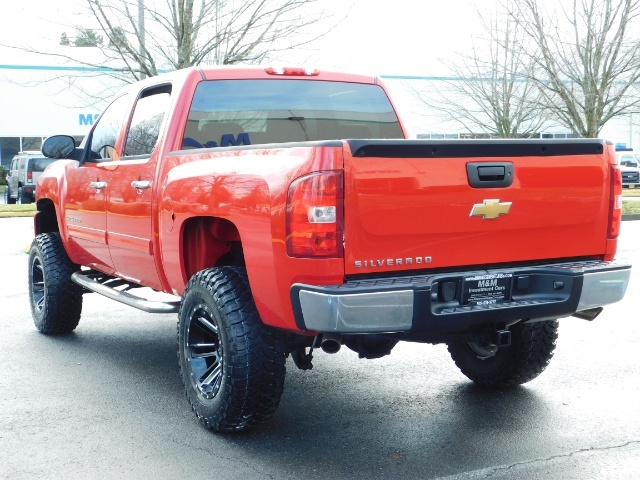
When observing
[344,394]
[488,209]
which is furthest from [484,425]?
[488,209]

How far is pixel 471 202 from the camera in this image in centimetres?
406

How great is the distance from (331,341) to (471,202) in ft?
3.08

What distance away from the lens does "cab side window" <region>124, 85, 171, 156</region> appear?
221 inches

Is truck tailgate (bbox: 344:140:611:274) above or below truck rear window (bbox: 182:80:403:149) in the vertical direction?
below

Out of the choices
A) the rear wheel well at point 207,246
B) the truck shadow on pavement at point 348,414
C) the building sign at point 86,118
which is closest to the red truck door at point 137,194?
the rear wheel well at point 207,246

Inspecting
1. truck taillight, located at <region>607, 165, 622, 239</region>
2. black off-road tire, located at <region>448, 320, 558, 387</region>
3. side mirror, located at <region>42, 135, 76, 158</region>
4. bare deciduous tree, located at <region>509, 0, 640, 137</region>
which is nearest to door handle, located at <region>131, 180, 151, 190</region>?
side mirror, located at <region>42, 135, 76, 158</region>

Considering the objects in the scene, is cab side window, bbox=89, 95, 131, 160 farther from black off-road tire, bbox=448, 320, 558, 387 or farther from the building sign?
the building sign

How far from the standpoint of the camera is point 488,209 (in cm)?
411

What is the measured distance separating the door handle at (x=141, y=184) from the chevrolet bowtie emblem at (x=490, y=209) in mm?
2152

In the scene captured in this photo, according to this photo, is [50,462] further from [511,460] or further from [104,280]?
[104,280]

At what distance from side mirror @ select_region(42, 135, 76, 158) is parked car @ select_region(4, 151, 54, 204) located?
19.4 meters

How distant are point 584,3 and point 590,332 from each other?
42.3 feet

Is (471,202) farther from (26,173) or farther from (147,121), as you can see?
(26,173)

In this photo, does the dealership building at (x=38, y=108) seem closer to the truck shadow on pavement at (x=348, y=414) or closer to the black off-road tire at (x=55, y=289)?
the black off-road tire at (x=55, y=289)
